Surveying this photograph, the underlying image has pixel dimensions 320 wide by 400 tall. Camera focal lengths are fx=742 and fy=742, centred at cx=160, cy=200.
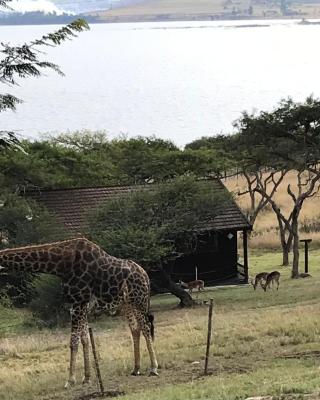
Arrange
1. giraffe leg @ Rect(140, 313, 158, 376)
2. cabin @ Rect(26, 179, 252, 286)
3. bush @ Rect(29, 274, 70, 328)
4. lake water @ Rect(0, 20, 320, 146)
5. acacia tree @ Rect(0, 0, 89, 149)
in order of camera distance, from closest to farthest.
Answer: giraffe leg @ Rect(140, 313, 158, 376)
acacia tree @ Rect(0, 0, 89, 149)
bush @ Rect(29, 274, 70, 328)
cabin @ Rect(26, 179, 252, 286)
lake water @ Rect(0, 20, 320, 146)

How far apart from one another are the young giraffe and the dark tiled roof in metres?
13.9

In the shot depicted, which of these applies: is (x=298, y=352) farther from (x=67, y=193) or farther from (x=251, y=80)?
(x=251, y=80)

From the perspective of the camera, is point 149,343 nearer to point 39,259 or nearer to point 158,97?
point 39,259

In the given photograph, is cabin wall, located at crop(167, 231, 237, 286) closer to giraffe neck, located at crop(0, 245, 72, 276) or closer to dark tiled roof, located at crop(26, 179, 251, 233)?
dark tiled roof, located at crop(26, 179, 251, 233)

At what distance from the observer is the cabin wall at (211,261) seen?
2706 cm

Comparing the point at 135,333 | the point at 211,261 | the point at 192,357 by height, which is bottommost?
the point at 192,357

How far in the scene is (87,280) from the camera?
11.8 metres

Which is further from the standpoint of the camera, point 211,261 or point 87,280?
point 211,261

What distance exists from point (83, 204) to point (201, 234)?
463 centimetres

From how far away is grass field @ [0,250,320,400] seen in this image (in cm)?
962

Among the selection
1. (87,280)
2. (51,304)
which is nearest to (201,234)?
(51,304)

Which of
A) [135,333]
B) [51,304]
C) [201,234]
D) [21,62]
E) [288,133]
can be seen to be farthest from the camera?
[288,133]

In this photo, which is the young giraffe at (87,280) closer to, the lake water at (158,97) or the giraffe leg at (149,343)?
the giraffe leg at (149,343)

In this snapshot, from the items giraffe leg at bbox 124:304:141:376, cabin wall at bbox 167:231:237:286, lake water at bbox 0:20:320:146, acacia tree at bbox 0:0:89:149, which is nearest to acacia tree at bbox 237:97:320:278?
cabin wall at bbox 167:231:237:286
